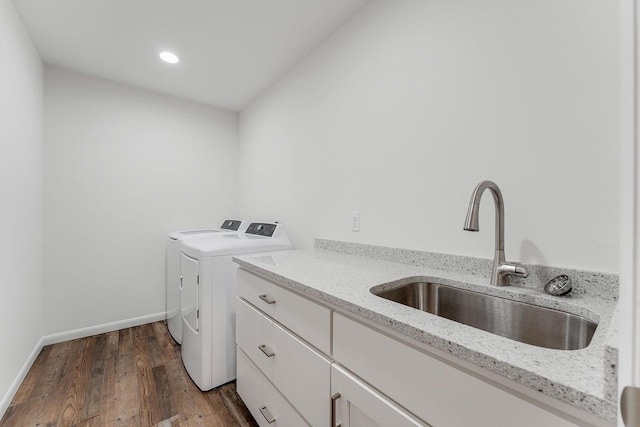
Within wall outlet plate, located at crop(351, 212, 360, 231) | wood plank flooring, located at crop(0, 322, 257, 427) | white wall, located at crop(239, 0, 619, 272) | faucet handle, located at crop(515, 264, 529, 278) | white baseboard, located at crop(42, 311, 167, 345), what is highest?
white wall, located at crop(239, 0, 619, 272)

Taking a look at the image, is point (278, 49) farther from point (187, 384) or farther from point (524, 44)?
point (187, 384)

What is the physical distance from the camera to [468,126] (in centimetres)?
118

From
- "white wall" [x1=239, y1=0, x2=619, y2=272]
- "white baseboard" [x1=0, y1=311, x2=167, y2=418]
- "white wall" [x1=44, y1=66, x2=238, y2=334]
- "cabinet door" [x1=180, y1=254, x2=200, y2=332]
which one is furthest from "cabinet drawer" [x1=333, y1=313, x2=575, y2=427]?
"white wall" [x1=44, y1=66, x2=238, y2=334]

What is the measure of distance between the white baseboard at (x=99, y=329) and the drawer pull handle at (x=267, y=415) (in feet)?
6.50

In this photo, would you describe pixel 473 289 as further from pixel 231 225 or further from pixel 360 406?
pixel 231 225

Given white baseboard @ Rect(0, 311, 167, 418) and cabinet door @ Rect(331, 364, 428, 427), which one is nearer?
cabinet door @ Rect(331, 364, 428, 427)

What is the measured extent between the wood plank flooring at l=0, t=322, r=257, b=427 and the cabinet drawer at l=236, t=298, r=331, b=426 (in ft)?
1.54

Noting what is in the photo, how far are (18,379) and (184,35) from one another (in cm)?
240

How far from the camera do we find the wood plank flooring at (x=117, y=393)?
150 centimetres

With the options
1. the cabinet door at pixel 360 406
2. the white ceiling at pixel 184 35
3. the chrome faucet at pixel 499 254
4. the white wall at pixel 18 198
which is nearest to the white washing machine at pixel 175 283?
the white wall at pixel 18 198

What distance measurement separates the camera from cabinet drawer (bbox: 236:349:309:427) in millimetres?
1137

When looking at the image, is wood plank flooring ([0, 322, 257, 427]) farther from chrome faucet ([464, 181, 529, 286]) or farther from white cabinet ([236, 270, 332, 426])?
chrome faucet ([464, 181, 529, 286])

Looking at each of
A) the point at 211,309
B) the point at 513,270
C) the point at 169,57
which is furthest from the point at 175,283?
the point at 513,270

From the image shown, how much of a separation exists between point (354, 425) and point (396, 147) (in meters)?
1.18
